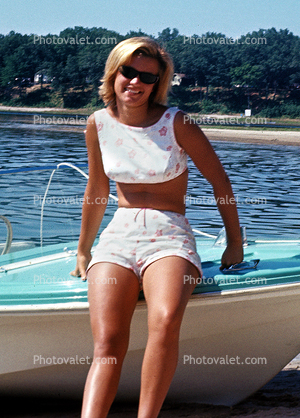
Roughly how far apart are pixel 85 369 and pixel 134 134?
4.33 ft

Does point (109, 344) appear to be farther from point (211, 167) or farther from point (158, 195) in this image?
point (211, 167)

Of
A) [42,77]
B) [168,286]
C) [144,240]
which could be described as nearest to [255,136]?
[144,240]

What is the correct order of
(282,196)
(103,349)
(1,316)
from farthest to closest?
(282,196) → (1,316) → (103,349)

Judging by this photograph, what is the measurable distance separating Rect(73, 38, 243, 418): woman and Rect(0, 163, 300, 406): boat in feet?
0.54

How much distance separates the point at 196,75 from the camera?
86750 millimetres

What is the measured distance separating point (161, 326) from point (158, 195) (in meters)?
0.61

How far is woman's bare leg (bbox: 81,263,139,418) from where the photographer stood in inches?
75.4

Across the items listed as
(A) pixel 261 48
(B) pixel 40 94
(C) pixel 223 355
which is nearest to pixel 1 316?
(C) pixel 223 355

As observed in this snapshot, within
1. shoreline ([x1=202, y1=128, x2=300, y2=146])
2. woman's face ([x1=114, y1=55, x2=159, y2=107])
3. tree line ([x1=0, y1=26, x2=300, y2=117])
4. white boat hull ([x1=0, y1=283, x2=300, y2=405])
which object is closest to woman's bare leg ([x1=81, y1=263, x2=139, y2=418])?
white boat hull ([x1=0, y1=283, x2=300, y2=405])

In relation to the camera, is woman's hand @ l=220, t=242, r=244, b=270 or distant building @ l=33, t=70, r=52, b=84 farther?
distant building @ l=33, t=70, r=52, b=84

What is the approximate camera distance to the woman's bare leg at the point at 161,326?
193cm

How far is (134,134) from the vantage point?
7.68 feet

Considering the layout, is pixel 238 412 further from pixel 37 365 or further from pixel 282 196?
pixel 282 196

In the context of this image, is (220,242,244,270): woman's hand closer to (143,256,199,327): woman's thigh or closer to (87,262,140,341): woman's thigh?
(143,256,199,327): woman's thigh
